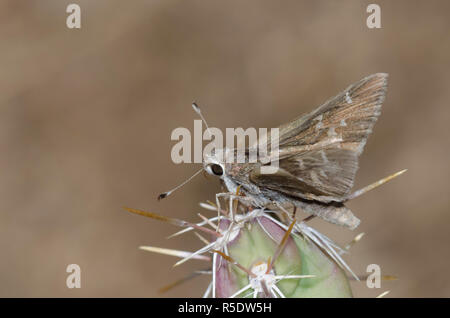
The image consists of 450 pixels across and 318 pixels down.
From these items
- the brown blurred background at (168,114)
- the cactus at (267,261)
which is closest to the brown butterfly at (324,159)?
the cactus at (267,261)

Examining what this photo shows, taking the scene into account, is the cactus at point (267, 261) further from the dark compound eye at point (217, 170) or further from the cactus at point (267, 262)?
the dark compound eye at point (217, 170)

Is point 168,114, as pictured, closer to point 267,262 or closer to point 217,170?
point 217,170

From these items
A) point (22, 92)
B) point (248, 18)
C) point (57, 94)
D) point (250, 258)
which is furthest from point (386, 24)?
point (250, 258)

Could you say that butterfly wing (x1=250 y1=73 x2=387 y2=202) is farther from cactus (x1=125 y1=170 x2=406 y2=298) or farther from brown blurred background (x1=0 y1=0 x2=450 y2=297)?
brown blurred background (x1=0 y1=0 x2=450 y2=297)

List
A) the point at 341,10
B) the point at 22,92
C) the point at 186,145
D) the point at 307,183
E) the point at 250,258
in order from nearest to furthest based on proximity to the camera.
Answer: the point at 250,258
the point at 307,183
the point at 186,145
the point at 22,92
the point at 341,10

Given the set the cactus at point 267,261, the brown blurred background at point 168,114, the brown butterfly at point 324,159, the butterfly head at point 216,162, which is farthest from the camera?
the brown blurred background at point 168,114

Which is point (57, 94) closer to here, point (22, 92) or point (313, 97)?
point (22, 92)
